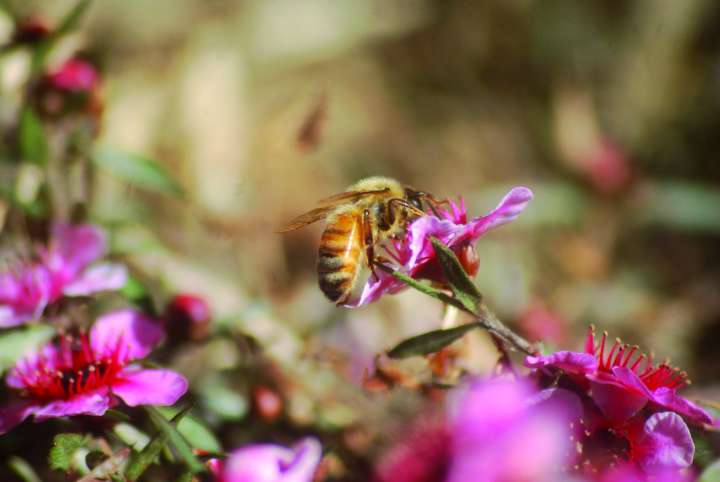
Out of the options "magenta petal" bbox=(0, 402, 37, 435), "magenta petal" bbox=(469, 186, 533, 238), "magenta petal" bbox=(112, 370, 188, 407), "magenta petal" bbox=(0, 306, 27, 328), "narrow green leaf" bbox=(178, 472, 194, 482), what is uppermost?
"magenta petal" bbox=(469, 186, 533, 238)

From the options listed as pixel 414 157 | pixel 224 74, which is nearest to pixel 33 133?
pixel 224 74

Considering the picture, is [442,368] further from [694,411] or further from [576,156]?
[576,156]

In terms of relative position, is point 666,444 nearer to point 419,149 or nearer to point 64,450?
point 64,450

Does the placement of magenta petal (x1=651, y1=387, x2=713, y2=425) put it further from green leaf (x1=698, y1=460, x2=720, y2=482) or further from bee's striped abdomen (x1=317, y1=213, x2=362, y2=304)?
bee's striped abdomen (x1=317, y1=213, x2=362, y2=304)

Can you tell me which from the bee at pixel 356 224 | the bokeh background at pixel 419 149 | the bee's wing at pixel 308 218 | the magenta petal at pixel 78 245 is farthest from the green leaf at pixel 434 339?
the magenta petal at pixel 78 245

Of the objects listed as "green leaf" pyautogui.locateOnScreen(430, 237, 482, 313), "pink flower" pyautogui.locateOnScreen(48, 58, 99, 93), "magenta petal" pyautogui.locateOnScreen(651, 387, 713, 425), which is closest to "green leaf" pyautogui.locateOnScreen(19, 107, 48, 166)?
"pink flower" pyautogui.locateOnScreen(48, 58, 99, 93)
